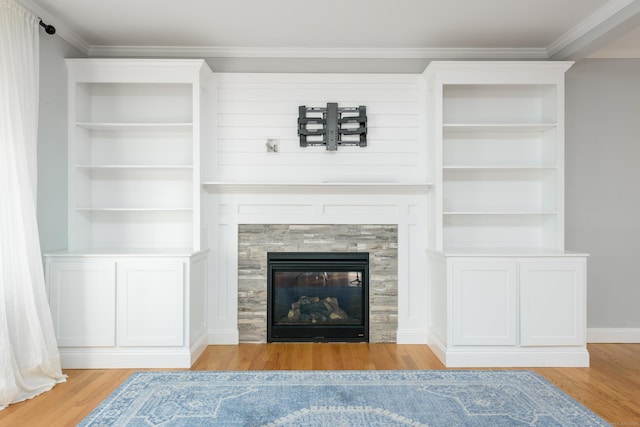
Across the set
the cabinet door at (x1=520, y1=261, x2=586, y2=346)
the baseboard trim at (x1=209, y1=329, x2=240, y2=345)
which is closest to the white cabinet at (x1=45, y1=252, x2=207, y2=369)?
the baseboard trim at (x1=209, y1=329, x2=240, y2=345)

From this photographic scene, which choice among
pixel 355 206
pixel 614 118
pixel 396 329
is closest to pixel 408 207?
pixel 355 206

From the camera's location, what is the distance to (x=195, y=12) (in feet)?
11.1

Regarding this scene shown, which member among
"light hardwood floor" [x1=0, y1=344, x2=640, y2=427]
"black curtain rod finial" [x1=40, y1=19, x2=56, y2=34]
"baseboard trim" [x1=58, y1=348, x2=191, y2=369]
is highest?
"black curtain rod finial" [x1=40, y1=19, x2=56, y2=34]

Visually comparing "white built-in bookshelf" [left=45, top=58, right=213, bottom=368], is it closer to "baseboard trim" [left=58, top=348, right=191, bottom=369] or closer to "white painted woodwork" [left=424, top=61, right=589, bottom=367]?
"baseboard trim" [left=58, top=348, right=191, bottom=369]

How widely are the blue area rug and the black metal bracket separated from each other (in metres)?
1.95

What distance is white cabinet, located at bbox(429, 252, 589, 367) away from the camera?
358cm

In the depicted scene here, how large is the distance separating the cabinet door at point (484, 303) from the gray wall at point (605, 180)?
A: 3.53ft

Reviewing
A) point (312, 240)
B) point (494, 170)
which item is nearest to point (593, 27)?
point (494, 170)

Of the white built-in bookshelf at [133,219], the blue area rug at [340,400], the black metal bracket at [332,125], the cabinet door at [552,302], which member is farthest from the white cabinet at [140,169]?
the cabinet door at [552,302]

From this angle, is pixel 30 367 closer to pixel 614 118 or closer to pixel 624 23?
pixel 624 23

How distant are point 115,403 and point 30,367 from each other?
646 mm

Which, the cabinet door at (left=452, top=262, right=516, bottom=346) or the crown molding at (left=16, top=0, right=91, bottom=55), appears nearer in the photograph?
the crown molding at (left=16, top=0, right=91, bottom=55)

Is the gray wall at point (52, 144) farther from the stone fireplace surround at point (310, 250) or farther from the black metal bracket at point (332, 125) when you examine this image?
the black metal bracket at point (332, 125)

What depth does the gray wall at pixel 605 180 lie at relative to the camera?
4.21 metres
